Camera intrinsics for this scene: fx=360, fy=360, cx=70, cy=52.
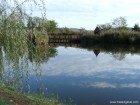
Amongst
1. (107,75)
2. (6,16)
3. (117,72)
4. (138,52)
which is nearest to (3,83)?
(6,16)

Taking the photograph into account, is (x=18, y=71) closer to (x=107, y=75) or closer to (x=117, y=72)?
(x=107, y=75)

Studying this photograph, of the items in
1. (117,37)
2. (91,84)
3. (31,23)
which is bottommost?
(91,84)

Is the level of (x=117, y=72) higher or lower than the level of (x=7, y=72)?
lower

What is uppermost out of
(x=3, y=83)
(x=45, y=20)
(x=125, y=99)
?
(x=45, y=20)

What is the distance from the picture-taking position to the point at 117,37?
40.8 meters

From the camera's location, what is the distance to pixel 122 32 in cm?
4091

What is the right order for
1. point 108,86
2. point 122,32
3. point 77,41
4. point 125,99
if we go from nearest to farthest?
point 125,99 < point 108,86 < point 122,32 < point 77,41

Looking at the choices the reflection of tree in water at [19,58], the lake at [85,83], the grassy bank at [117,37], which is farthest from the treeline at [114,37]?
the reflection of tree in water at [19,58]

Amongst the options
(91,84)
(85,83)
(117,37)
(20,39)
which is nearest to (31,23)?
(20,39)

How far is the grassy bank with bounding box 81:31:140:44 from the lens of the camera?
132ft

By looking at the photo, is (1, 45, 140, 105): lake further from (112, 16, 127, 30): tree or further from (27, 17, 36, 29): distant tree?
(112, 16, 127, 30): tree

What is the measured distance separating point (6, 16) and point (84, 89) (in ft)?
26.8

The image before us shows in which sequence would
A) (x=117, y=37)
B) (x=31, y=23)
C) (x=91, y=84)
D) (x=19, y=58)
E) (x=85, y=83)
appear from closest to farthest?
(x=31, y=23) → (x=19, y=58) → (x=91, y=84) → (x=85, y=83) → (x=117, y=37)

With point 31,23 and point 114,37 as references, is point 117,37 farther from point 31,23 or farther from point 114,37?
point 31,23
